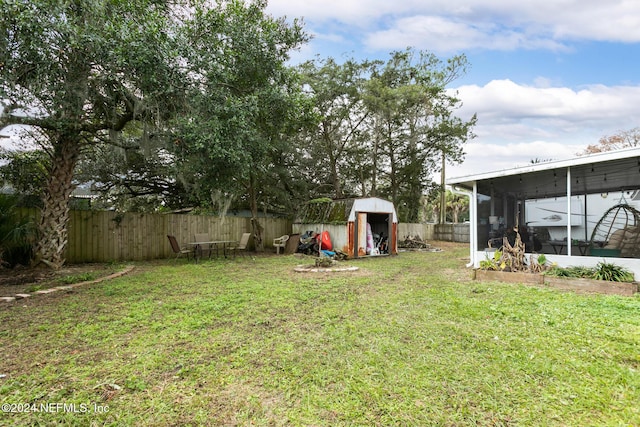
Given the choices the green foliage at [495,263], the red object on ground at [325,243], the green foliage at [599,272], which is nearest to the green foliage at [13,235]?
the red object on ground at [325,243]

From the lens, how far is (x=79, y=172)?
8.85m

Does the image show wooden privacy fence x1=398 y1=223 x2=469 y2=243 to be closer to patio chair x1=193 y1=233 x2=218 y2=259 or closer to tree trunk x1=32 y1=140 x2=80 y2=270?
patio chair x1=193 y1=233 x2=218 y2=259

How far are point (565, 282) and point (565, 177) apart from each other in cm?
233

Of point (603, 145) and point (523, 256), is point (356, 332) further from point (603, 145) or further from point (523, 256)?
point (603, 145)

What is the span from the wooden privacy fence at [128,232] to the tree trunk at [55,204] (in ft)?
3.97

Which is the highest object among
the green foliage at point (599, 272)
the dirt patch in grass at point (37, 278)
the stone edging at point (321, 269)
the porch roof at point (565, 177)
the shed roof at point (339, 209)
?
the porch roof at point (565, 177)

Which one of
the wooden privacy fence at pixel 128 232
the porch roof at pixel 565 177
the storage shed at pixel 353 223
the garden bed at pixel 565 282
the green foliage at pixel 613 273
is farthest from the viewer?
the storage shed at pixel 353 223

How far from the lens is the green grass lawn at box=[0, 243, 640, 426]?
6.00 feet

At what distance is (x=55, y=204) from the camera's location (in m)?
6.09

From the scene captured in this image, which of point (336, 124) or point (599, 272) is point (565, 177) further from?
point (336, 124)

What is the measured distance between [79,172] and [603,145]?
83.9 feet

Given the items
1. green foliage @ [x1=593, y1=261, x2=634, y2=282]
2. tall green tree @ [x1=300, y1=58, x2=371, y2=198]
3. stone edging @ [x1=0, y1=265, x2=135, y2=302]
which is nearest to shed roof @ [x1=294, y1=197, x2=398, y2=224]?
tall green tree @ [x1=300, y1=58, x2=371, y2=198]

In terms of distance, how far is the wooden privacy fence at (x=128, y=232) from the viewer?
775 cm

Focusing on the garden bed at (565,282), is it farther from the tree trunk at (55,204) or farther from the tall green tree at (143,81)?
the tree trunk at (55,204)
